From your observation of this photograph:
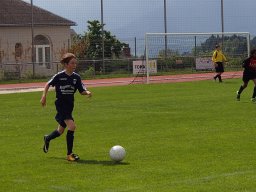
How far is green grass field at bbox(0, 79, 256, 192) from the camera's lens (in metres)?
9.14

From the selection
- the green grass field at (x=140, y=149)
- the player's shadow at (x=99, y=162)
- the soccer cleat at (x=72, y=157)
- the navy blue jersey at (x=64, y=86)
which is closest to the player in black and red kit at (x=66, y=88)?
the navy blue jersey at (x=64, y=86)

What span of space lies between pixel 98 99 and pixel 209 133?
1194 centimetres

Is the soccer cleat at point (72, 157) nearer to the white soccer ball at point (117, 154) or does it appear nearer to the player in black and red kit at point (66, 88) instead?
the player in black and red kit at point (66, 88)

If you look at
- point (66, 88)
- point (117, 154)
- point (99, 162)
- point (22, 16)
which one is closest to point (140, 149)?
point (99, 162)

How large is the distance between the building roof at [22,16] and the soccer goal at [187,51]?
44.5 feet

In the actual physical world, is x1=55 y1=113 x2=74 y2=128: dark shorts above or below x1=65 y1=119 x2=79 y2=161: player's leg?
above

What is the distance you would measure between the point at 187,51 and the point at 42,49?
13.2 meters

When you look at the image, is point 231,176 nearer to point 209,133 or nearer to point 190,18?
point 209,133

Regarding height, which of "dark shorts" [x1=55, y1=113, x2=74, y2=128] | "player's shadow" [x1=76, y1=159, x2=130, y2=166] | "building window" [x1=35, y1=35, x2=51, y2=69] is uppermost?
"building window" [x1=35, y1=35, x2=51, y2=69]

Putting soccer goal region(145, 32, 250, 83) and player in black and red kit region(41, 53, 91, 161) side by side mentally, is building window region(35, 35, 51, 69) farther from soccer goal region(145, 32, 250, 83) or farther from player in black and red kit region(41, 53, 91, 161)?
player in black and red kit region(41, 53, 91, 161)

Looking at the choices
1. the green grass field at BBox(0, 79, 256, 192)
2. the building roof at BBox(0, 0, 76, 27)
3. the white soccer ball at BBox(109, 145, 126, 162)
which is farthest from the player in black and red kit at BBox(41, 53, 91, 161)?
the building roof at BBox(0, 0, 76, 27)

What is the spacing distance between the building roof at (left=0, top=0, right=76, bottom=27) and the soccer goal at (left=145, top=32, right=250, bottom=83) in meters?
13.6

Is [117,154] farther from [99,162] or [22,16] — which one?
[22,16]

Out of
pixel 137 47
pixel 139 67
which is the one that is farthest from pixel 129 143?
pixel 137 47
